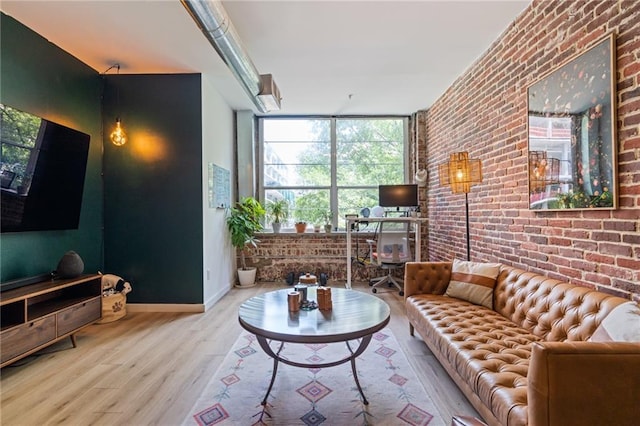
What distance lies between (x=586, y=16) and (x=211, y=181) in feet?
12.3

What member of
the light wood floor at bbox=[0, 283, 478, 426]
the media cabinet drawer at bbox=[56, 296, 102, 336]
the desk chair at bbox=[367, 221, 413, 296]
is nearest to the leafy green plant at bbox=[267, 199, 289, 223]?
the desk chair at bbox=[367, 221, 413, 296]

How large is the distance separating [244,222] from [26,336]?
2749 millimetres

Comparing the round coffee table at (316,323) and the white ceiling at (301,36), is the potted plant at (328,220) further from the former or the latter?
the round coffee table at (316,323)

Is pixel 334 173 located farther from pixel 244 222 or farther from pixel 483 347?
pixel 483 347

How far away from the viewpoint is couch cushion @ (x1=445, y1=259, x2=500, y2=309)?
247cm

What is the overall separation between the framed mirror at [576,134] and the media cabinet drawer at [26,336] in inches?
153

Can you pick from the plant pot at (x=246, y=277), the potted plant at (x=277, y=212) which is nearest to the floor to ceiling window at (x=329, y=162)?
the potted plant at (x=277, y=212)

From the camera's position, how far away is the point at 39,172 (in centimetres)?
256

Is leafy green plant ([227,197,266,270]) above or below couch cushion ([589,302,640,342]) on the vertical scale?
above

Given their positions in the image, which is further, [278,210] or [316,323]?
[278,210]

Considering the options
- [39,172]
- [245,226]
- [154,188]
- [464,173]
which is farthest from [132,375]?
[464,173]

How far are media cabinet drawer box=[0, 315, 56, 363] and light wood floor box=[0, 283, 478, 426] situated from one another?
206 mm

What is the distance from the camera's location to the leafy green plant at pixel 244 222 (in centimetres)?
457

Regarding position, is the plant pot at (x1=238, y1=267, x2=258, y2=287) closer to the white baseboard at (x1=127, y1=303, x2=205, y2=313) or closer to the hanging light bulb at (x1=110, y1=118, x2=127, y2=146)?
the white baseboard at (x1=127, y1=303, x2=205, y2=313)
